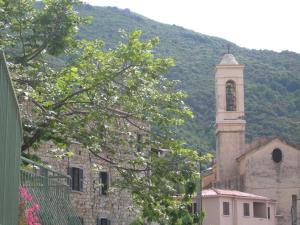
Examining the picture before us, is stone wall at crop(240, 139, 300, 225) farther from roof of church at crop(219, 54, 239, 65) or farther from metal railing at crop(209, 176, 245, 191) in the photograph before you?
roof of church at crop(219, 54, 239, 65)

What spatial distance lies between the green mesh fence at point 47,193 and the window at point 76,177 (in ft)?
96.0

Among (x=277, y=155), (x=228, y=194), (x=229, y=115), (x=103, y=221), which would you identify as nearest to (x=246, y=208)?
(x=228, y=194)

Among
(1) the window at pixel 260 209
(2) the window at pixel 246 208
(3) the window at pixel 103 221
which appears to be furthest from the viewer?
(1) the window at pixel 260 209

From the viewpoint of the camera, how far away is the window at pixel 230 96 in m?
73.6

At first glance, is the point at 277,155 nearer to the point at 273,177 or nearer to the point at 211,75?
the point at 273,177

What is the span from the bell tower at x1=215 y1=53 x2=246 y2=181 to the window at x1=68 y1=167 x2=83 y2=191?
28.8 metres

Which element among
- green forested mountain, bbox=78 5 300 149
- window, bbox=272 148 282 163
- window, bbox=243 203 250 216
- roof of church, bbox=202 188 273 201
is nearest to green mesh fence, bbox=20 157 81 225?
roof of church, bbox=202 188 273 201

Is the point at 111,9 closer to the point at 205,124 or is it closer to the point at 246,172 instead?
the point at 205,124

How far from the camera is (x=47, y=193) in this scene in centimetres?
1445

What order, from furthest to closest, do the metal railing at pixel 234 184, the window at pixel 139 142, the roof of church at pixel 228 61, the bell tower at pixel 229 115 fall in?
1. the roof of church at pixel 228 61
2. the metal railing at pixel 234 184
3. the bell tower at pixel 229 115
4. the window at pixel 139 142

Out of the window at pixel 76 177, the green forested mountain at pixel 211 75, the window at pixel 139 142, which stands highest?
the green forested mountain at pixel 211 75

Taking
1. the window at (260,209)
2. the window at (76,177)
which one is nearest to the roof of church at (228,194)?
the window at (260,209)

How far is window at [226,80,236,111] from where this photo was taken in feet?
242

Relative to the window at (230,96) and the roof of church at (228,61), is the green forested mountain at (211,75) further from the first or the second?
the window at (230,96)
